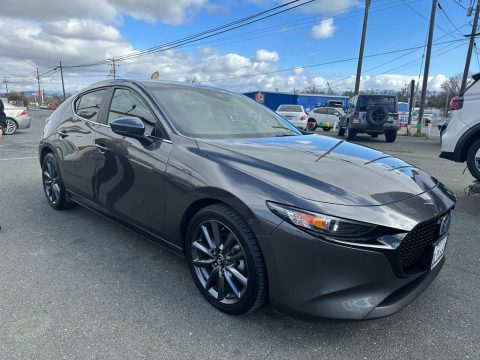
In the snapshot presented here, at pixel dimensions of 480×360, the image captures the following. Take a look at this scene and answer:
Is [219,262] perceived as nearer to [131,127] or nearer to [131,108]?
[131,127]

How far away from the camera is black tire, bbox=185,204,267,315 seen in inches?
83.4

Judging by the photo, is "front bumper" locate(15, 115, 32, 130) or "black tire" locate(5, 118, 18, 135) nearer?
"black tire" locate(5, 118, 18, 135)

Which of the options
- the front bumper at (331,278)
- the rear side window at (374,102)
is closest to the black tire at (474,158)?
the front bumper at (331,278)

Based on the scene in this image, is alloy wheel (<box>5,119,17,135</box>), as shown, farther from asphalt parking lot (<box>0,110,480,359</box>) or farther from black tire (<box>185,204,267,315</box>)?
black tire (<box>185,204,267,315</box>)

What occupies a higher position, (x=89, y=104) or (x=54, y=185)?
(x=89, y=104)

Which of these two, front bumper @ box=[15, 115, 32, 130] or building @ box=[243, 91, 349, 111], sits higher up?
building @ box=[243, 91, 349, 111]

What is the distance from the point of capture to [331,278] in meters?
1.90

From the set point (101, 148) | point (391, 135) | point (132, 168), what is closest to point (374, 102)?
point (391, 135)

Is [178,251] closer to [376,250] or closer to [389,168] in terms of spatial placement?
[376,250]

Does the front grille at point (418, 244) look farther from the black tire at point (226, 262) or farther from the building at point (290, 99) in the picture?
the building at point (290, 99)

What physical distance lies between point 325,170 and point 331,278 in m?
0.68

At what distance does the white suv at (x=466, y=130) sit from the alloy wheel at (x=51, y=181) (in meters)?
5.43

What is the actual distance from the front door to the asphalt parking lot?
1.48ft

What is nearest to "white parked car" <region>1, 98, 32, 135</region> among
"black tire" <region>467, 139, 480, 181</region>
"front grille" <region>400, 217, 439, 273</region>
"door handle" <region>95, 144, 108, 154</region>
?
"door handle" <region>95, 144, 108, 154</region>
